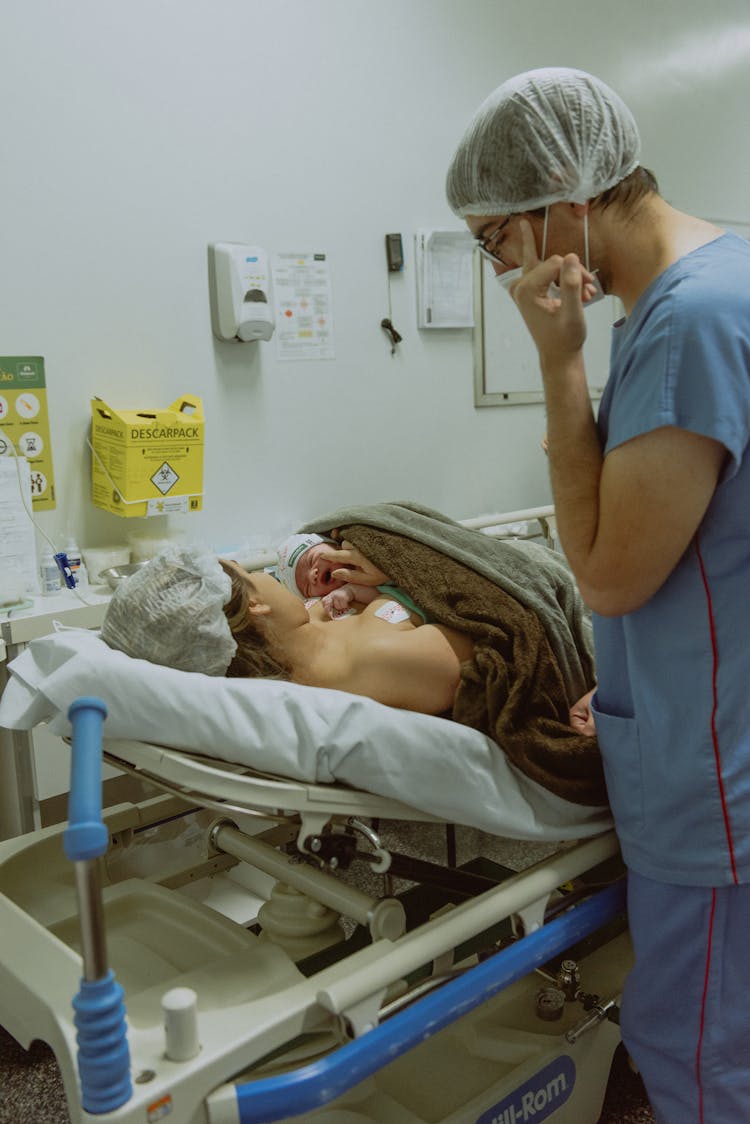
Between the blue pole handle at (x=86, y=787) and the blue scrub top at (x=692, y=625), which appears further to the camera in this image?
the blue scrub top at (x=692, y=625)

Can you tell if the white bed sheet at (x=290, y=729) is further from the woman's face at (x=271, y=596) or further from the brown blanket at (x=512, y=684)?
the woman's face at (x=271, y=596)

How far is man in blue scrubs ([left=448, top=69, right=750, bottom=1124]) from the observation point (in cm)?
107

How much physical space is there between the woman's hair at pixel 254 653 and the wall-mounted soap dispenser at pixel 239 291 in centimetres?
137

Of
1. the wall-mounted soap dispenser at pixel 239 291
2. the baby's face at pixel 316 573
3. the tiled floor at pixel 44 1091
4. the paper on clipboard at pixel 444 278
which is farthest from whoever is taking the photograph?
the paper on clipboard at pixel 444 278

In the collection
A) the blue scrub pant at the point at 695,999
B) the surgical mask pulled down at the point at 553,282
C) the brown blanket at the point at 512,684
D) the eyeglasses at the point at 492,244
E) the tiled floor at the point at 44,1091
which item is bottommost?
the tiled floor at the point at 44,1091

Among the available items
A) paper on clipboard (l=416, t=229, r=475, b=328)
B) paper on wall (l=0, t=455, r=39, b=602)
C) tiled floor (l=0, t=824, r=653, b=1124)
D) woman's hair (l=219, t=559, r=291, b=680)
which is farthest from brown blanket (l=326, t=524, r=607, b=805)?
paper on clipboard (l=416, t=229, r=475, b=328)

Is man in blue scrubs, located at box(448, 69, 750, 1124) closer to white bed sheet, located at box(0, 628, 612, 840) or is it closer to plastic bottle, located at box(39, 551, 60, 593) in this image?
white bed sheet, located at box(0, 628, 612, 840)

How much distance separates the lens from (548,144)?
1.18m

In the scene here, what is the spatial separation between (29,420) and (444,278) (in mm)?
1503

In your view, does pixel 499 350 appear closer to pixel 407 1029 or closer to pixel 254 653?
pixel 254 653

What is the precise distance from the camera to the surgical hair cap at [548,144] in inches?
46.3

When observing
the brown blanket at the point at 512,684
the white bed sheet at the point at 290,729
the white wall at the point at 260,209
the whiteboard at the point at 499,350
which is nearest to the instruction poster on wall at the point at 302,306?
the white wall at the point at 260,209

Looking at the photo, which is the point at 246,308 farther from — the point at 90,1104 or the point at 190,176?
the point at 90,1104

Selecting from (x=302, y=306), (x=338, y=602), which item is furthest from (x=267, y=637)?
(x=302, y=306)
